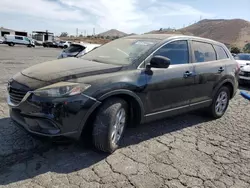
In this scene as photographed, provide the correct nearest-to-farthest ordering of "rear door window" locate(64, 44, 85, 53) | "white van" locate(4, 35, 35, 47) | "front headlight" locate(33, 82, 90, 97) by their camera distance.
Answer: "front headlight" locate(33, 82, 90, 97), "rear door window" locate(64, 44, 85, 53), "white van" locate(4, 35, 35, 47)

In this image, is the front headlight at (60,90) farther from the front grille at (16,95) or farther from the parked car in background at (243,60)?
the parked car in background at (243,60)

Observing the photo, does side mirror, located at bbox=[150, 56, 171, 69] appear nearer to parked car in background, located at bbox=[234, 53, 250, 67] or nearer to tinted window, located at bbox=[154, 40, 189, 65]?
tinted window, located at bbox=[154, 40, 189, 65]

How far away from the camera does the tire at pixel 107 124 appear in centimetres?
322

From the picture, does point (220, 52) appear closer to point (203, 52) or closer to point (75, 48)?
point (203, 52)

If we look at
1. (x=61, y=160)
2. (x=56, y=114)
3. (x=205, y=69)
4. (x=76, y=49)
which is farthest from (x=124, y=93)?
(x=76, y=49)

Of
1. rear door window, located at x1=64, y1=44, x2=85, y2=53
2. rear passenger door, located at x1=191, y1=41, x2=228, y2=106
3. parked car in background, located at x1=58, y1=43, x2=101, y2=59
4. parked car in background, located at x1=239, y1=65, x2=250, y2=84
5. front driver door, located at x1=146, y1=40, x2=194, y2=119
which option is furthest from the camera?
rear door window, located at x1=64, y1=44, x2=85, y2=53

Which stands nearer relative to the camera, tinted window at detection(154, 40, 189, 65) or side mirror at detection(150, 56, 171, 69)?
side mirror at detection(150, 56, 171, 69)

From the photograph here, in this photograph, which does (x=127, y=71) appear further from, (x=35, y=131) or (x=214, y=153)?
(x=214, y=153)

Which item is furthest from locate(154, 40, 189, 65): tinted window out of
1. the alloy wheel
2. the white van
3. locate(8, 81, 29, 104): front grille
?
the white van

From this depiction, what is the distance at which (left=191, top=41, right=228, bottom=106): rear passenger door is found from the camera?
15.1ft

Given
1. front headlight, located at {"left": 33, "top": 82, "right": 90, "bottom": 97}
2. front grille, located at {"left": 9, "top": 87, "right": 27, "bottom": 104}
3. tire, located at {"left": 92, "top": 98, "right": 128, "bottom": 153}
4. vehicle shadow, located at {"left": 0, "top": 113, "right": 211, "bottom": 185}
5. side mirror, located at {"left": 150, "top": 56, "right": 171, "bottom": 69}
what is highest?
side mirror, located at {"left": 150, "top": 56, "right": 171, "bottom": 69}

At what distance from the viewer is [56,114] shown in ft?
9.70

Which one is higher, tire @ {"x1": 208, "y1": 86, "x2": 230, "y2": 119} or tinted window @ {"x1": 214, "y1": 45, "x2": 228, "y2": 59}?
tinted window @ {"x1": 214, "y1": 45, "x2": 228, "y2": 59}

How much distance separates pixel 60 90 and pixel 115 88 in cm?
72
